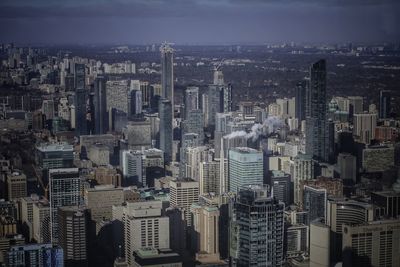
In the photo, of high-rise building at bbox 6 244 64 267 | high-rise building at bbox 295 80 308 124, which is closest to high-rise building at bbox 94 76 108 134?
high-rise building at bbox 295 80 308 124

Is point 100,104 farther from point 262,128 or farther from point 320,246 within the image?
point 320,246

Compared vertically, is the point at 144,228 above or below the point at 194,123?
below

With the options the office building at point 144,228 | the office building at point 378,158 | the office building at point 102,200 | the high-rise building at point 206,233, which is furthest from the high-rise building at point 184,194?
the office building at point 378,158

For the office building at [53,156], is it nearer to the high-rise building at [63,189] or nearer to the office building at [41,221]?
the high-rise building at [63,189]

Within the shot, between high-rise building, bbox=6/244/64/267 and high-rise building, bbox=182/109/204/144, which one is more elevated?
high-rise building, bbox=182/109/204/144

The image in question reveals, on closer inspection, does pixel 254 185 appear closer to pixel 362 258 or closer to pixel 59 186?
pixel 362 258

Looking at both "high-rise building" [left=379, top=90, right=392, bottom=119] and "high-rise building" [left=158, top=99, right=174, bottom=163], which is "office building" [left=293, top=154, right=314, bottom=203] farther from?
"high-rise building" [left=158, top=99, right=174, bottom=163]

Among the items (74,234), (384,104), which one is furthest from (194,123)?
(74,234)
